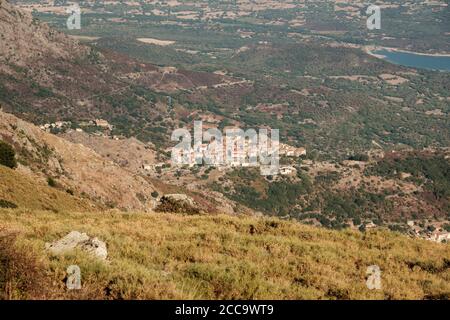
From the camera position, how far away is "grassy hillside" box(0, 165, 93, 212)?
1214 inches

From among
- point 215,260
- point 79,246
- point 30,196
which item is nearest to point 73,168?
point 30,196

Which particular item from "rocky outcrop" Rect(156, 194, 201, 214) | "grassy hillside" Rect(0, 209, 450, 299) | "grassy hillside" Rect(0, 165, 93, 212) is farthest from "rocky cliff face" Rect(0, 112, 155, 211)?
"grassy hillside" Rect(0, 209, 450, 299)

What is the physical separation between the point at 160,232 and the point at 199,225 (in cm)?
246

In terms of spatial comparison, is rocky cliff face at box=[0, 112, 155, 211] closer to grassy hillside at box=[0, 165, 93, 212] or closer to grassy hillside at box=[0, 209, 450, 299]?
grassy hillside at box=[0, 165, 93, 212]

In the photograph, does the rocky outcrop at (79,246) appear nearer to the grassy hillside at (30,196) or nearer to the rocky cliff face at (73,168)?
the grassy hillside at (30,196)

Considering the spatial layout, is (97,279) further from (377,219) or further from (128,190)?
(377,219)

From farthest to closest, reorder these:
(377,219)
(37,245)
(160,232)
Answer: (377,219), (160,232), (37,245)

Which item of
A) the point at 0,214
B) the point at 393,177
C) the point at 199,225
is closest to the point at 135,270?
the point at 199,225

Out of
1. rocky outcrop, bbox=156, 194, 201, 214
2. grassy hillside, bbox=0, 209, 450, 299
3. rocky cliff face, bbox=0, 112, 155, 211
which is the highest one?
grassy hillside, bbox=0, 209, 450, 299

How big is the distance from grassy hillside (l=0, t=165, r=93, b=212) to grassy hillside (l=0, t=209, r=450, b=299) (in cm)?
1095

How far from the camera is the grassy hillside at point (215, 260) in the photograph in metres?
10.2

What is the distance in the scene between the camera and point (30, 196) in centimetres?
3272

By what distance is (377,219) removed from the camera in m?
147

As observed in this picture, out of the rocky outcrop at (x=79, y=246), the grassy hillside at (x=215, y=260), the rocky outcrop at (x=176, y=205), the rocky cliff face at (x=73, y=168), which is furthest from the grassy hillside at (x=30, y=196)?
the rocky outcrop at (x=79, y=246)
